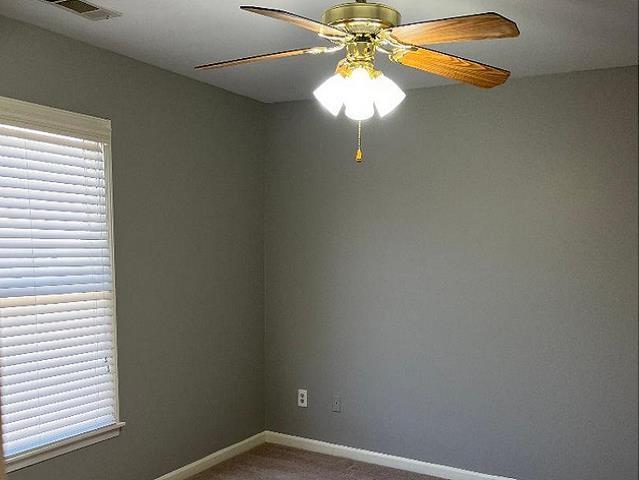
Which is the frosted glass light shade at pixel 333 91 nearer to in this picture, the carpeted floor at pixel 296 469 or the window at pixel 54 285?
the window at pixel 54 285

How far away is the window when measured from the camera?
102 inches

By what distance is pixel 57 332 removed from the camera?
2793 mm

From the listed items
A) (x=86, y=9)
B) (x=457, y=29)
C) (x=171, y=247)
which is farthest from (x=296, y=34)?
(x=171, y=247)

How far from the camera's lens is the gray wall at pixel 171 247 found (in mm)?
2869

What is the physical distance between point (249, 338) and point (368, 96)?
246 cm

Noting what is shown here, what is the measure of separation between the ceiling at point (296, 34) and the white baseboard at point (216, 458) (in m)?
2.19

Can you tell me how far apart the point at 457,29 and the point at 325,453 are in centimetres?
300

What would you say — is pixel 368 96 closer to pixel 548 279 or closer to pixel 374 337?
pixel 548 279

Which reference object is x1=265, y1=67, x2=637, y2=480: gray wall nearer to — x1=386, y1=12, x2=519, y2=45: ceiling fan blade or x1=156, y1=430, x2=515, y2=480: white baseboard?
x1=156, y1=430, x2=515, y2=480: white baseboard

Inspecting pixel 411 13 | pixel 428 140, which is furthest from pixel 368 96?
pixel 428 140

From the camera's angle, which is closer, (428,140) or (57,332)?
(57,332)

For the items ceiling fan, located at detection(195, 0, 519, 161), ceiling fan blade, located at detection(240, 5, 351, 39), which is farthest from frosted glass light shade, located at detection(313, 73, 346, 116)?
ceiling fan blade, located at detection(240, 5, 351, 39)

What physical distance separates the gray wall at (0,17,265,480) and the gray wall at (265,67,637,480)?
0.27 m

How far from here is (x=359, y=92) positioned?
1897 millimetres
